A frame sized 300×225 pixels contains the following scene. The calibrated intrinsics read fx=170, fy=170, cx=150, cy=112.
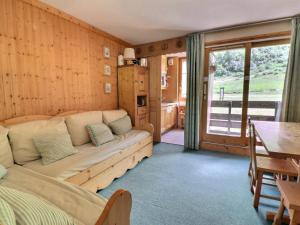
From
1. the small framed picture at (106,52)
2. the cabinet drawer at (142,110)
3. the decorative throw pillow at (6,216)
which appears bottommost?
the decorative throw pillow at (6,216)

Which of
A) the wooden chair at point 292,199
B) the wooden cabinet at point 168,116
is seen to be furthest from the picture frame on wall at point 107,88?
the wooden chair at point 292,199

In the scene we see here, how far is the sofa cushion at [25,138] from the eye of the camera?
1780mm

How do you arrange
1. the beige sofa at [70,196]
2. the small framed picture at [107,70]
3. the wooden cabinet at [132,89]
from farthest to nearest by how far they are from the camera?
the wooden cabinet at [132,89]
the small framed picture at [107,70]
the beige sofa at [70,196]

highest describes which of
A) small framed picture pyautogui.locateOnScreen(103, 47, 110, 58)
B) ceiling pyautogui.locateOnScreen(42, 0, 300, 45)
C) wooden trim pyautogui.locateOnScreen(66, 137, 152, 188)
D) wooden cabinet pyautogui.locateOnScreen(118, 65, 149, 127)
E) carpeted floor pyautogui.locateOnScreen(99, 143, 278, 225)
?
ceiling pyautogui.locateOnScreen(42, 0, 300, 45)

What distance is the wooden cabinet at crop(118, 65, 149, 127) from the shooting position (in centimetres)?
359

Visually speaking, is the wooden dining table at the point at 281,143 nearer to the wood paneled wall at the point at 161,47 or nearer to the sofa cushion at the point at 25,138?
the sofa cushion at the point at 25,138

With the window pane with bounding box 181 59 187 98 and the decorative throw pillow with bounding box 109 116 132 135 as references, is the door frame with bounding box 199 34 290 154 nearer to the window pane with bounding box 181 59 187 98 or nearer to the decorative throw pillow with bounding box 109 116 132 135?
the decorative throw pillow with bounding box 109 116 132 135

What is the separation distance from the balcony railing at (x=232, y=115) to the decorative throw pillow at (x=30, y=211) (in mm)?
3230

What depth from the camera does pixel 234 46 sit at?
320cm

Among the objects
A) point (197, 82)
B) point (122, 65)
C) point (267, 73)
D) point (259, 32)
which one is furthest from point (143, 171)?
point (259, 32)

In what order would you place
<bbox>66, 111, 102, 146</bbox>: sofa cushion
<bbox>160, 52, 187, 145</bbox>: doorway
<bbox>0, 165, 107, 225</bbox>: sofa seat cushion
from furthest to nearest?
1. <bbox>160, 52, 187, 145</bbox>: doorway
2. <bbox>66, 111, 102, 146</bbox>: sofa cushion
3. <bbox>0, 165, 107, 225</bbox>: sofa seat cushion

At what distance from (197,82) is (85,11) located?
2.29m

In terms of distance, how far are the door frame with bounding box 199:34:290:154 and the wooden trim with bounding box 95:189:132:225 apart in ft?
9.59

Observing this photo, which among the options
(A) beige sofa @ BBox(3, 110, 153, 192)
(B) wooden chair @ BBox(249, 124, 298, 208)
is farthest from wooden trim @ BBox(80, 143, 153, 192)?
(B) wooden chair @ BBox(249, 124, 298, 208)
